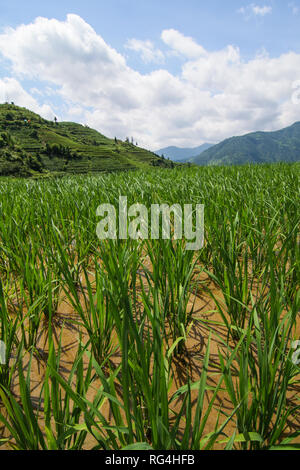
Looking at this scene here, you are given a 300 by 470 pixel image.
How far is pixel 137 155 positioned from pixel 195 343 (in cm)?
12568

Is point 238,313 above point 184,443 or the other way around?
above

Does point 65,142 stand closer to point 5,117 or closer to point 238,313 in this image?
point 5,117

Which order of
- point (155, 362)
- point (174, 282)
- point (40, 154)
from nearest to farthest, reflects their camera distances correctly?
point (155, 362) → point (174, 282) → point (40, 154)

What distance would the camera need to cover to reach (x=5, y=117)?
106 m

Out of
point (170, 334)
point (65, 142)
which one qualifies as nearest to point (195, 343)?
point (170, 334)

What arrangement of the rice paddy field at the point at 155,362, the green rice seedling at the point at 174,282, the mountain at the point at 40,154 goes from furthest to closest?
1. the mountain at the point at 40,154
2. the green rice seedling at the point at 174,282
3. the rice paddy field at the point at 155,362

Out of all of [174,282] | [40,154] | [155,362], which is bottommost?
[155,362]

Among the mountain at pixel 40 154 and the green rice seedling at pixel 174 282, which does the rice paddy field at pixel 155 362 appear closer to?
the green rice seedling at pixel 174 282

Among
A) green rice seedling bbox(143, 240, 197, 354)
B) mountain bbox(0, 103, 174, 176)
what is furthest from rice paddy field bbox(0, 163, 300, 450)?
mountain bbox(0, 103, 174, 176)

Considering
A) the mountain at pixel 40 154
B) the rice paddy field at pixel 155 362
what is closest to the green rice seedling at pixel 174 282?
the rice paddy field at pixel 155 362

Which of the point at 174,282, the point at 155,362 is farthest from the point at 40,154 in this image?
the point at 155,362

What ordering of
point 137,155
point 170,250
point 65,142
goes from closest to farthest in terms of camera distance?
1. point 170,250
2. point 65,142
3. point 137,155

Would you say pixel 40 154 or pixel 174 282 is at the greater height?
pixel 40 154

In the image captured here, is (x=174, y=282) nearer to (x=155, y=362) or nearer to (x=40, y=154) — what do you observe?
(x=155, y=362)
